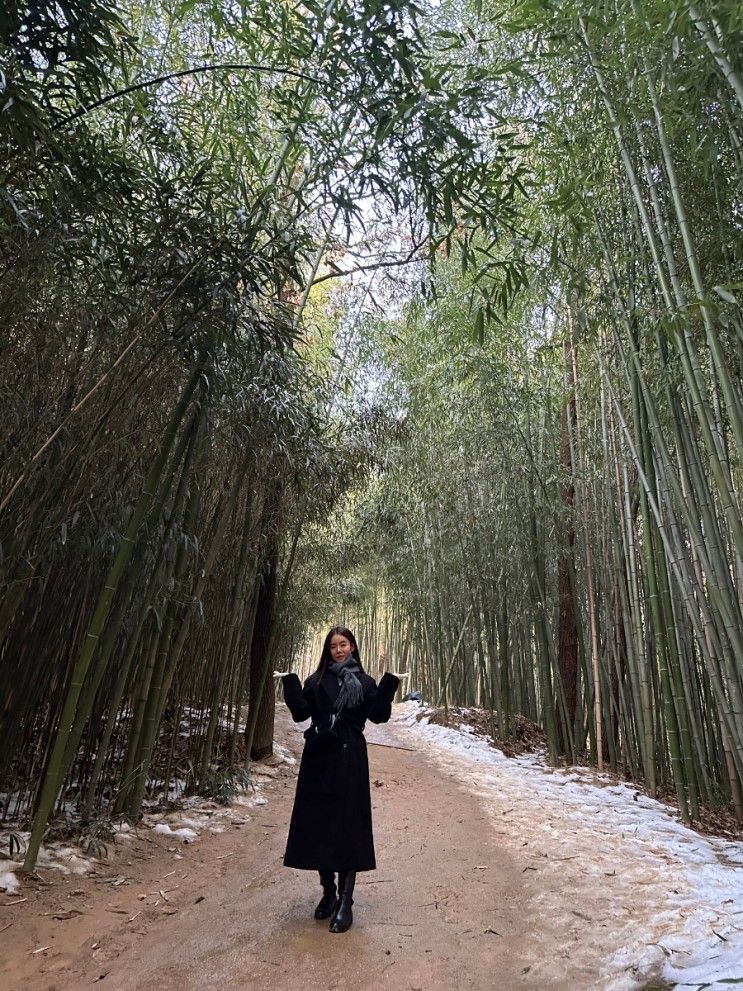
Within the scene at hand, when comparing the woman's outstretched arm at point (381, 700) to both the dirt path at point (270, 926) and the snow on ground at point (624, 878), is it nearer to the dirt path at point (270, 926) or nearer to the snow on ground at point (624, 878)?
the dirt path at point (270, 926)

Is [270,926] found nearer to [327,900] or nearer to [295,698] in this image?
[327,900]

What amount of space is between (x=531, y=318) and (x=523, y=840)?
3923 mm

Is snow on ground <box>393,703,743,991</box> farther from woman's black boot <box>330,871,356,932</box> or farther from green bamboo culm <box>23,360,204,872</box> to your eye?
green bamboo culm <box>23,360,204,872</box>

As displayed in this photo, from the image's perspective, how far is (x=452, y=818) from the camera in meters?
3.69

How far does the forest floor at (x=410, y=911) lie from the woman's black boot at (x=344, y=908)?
0.04m

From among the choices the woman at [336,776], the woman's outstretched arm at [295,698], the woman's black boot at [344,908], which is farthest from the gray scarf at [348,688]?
the woman's black boot at [344,908]

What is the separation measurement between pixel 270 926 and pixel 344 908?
245 millimetres

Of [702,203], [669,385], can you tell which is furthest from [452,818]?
[702,203]

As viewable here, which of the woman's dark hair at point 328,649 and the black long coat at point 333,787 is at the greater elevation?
the woman's dark hair at point 328,649

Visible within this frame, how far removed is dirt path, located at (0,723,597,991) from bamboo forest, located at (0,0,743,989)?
13.3 inches

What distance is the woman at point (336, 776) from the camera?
6.98ft

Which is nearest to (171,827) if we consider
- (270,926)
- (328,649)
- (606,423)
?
(270,926)

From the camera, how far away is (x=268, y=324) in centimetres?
271

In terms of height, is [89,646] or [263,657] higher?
[263,657]
